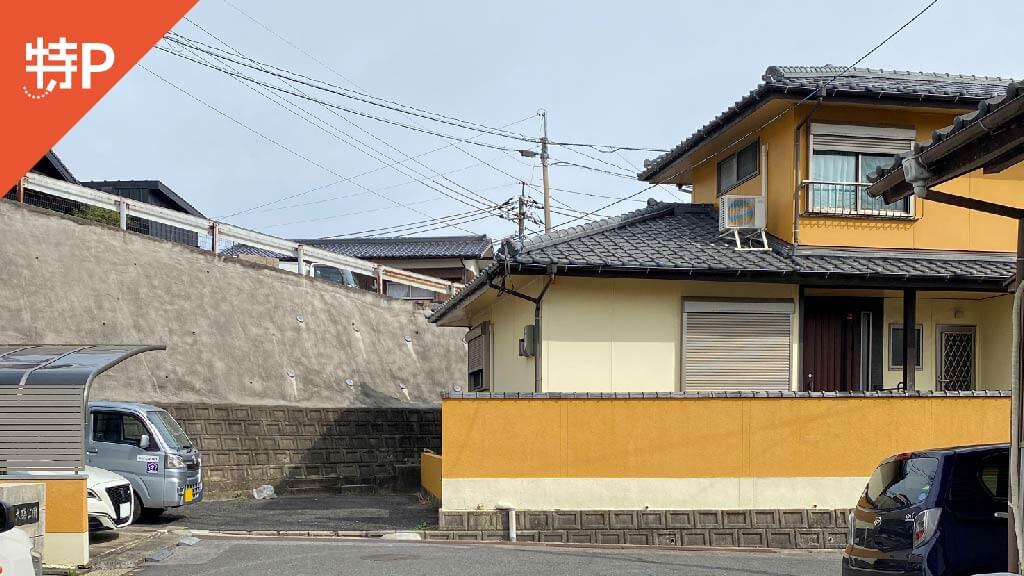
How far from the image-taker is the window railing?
1644cm

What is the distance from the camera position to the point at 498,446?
14000mm

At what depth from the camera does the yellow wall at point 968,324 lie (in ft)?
55.8

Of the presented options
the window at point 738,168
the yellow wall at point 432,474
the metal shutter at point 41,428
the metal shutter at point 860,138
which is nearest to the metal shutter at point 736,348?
the metal shutter at point 860,138

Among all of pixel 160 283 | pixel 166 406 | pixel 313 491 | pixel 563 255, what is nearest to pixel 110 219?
pixel 160 283

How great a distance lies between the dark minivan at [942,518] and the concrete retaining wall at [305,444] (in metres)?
14.7

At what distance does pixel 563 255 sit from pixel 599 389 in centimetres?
206

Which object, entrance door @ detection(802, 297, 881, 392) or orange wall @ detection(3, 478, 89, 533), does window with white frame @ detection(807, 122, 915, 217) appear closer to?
entrance door @ detection(802, 297, 881, 392)

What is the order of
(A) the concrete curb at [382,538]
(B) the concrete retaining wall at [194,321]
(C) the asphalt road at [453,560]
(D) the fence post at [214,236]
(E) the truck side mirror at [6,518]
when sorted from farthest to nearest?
(D) the fence post at [214,236] < (B) the concrete retaining wall at [194,321] < (A) the concrete curb at [382,538] < (C) the asphalt road at [453,560] < (E) the truck side mirror at [6,518]

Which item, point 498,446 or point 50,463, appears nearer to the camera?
point 50,463

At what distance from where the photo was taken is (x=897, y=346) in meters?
17.1

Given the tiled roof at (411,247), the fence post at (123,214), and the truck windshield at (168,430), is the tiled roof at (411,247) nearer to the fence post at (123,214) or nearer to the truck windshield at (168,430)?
the fence post at (123,214)

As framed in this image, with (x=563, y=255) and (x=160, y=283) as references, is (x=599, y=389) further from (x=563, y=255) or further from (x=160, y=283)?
(x=160, y=283)

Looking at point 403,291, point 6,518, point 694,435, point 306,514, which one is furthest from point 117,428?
point 403,291

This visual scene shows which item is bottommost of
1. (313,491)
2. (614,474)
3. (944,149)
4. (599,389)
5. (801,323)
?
(313,491)
